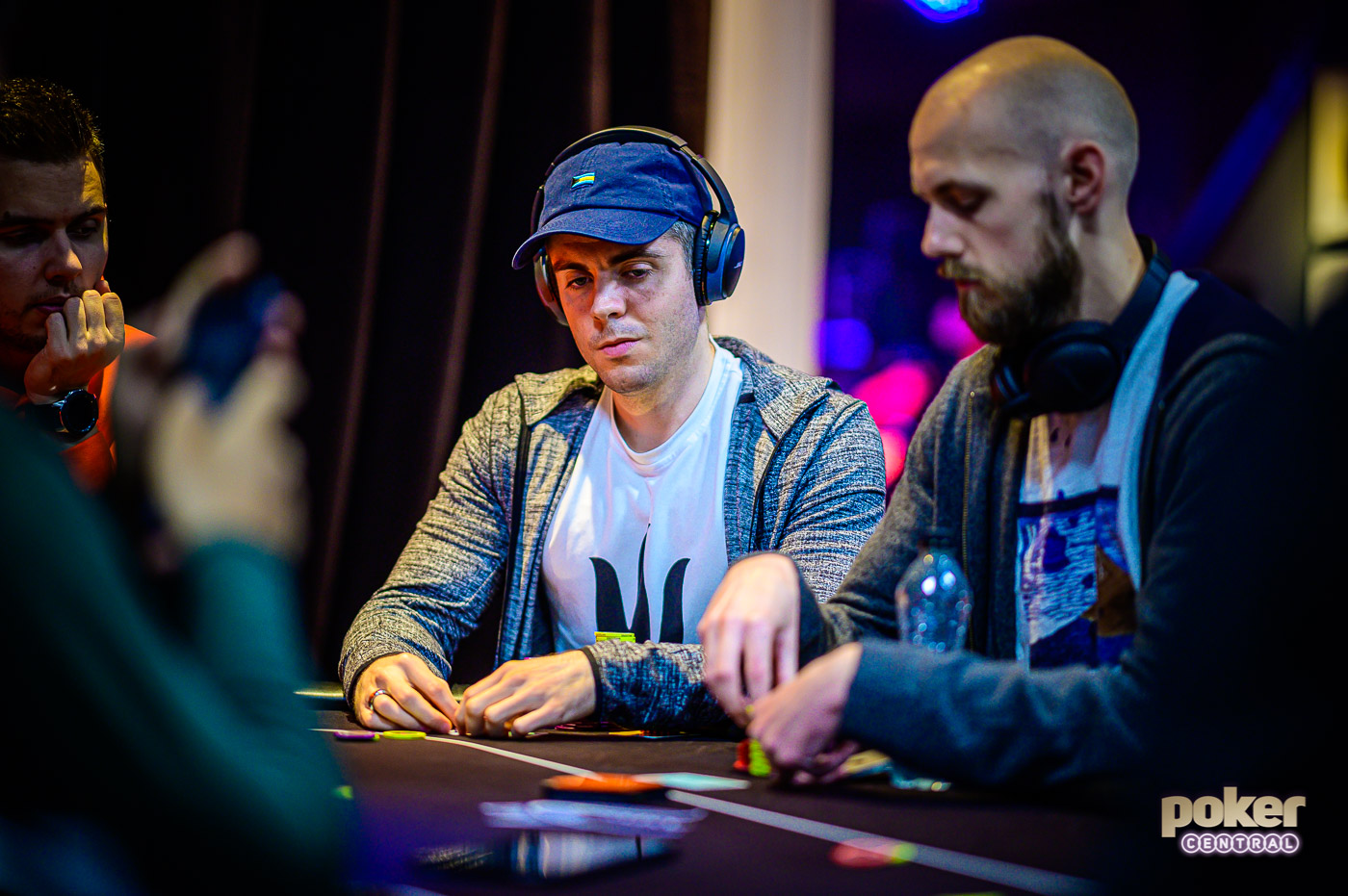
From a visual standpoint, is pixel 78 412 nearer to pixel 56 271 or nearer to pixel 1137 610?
pixel 56 271

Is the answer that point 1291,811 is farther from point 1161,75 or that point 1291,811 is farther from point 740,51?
point 1161,75

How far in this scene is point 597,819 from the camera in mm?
953

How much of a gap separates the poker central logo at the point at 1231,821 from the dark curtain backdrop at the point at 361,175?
2.21 meters

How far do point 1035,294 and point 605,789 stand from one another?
2.43 feet

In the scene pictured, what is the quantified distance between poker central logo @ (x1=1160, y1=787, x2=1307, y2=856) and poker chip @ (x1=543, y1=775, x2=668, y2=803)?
0.52 m

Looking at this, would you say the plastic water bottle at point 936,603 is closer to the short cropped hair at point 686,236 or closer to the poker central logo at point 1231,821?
the poker central logo at point 1231,821

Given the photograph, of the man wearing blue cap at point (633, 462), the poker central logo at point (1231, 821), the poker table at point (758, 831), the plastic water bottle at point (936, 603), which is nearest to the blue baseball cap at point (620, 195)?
the man wearing blue cap at point (633, 462)

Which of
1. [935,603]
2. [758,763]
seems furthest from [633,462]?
[758,763]

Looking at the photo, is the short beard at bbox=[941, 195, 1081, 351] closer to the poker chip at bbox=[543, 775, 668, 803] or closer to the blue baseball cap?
the poker chip at bbox=[543, 775, 668, 803]

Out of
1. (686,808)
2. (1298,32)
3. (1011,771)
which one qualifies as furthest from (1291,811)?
(1298,32)

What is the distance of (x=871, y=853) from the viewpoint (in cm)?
83

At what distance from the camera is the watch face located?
204cm

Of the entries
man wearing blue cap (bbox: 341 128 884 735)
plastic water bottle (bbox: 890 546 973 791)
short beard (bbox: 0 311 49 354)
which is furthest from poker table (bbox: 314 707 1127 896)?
short beard (bbox: 0 311 49 354)

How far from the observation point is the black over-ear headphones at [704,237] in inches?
83.5
